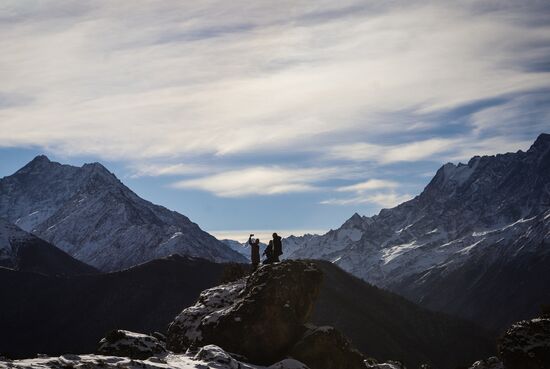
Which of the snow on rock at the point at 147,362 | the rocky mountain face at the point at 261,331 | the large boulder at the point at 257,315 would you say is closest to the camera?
the snow on rock at the point at 147,362

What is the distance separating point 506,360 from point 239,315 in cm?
2400

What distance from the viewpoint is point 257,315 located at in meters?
62.5

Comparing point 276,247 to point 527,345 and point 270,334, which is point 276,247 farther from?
point 527,345

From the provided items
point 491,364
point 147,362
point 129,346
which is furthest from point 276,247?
point 147,362

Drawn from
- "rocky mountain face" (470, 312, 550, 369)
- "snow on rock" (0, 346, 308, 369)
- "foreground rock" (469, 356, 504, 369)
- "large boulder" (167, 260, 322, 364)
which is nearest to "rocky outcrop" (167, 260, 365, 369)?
"large boulder" (167, 260, 322, 364)

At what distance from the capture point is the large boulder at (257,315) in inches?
2419

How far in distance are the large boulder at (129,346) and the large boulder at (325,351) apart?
41.4ft

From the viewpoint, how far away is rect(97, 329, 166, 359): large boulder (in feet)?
182

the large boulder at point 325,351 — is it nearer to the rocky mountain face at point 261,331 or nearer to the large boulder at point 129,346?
the rocky mountain face at point 261,331

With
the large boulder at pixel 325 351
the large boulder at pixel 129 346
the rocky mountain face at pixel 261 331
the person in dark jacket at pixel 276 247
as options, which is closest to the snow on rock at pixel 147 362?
the rocky mountain face at pixel 261 331

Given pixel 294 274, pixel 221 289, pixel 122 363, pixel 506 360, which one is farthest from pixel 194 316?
pixel 506 360

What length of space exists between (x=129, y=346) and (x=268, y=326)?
12658 mm

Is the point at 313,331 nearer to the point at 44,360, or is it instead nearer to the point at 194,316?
the point at 194,316

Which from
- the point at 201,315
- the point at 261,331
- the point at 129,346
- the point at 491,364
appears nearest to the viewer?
the point at 129,346
